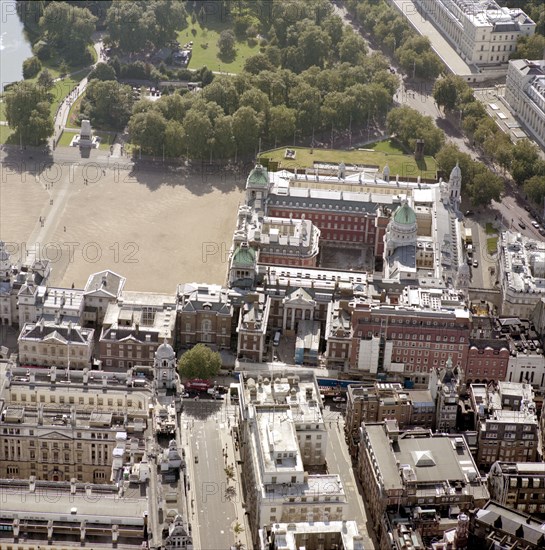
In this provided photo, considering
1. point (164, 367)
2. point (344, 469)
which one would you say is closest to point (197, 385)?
point (164, 367)

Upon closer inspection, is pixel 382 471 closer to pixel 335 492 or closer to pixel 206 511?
pixel 335 492

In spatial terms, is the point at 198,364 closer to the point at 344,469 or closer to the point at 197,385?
the point at 197,385

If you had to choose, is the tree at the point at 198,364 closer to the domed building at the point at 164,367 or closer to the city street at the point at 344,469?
the domed building at the point at 164,367

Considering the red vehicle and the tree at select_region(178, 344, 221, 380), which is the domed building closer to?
the tree at select_region(178, 344, 221, 380)

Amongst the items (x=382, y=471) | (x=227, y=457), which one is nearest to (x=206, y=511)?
(x=227, y=457)

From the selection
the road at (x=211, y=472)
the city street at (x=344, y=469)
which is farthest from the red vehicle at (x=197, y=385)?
the city street at (x=344, y=469)

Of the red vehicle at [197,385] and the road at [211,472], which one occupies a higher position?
the red vehicle at [197,385]
